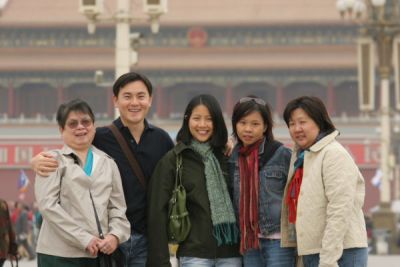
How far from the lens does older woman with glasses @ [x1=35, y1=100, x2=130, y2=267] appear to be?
15.7ft

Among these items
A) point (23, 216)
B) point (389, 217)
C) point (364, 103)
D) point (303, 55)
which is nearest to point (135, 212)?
point (23, 216)

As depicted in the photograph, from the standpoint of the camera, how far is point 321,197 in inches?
191

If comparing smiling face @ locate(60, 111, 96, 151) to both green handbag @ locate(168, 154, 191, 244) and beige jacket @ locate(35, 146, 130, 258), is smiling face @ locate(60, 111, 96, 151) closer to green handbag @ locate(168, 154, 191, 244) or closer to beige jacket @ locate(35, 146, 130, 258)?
beige jacket @ locate(35, 146, 130, 258)

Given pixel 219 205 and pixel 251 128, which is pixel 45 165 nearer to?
pixel 219 205

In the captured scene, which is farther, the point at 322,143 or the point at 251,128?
the point at 251,128

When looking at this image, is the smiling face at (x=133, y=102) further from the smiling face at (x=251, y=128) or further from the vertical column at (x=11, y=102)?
the vertical column at (x=11, y=102)

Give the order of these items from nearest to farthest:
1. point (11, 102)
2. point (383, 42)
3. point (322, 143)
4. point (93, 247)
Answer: point (93, 247)
point (322, 143)
point (383, 42)
point (11, 102)

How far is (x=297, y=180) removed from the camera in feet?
16.1

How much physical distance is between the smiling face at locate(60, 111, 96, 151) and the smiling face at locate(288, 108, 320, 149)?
813 mm

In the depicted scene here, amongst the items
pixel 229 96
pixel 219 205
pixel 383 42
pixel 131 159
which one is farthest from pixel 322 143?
pixel 229 96

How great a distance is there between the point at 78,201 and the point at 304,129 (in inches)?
36.9

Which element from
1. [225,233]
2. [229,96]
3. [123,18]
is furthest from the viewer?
[229,96]

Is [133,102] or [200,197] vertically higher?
[133,102]

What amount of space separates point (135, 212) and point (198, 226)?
0.27 m
